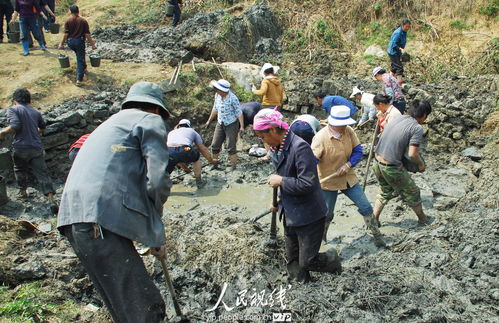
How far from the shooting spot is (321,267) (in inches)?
165

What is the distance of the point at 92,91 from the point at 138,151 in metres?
7.41

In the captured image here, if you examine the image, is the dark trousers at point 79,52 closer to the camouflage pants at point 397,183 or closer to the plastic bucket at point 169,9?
the plastic bucket at point 169,9

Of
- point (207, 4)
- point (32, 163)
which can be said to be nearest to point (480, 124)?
point (32, 163)

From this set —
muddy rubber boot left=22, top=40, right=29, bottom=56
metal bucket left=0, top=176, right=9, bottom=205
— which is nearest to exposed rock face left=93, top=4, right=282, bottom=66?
muddy rubber boot left=22, top=40, right=29, bottom=56

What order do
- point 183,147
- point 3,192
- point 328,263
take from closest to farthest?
1. point 328,263
2. point 3,192
3. point 183,147

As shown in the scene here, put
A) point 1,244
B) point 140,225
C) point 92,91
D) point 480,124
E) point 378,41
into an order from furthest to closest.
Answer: point 378,41, point 92,91, point 480,124, point 1,244, point 140,225

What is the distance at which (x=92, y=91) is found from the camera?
9.75m

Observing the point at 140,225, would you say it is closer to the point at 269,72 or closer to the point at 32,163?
the point at 32,163

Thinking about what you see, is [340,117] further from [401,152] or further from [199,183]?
[199,183]

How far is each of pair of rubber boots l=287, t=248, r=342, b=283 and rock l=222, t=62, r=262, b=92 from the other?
710 centimetres

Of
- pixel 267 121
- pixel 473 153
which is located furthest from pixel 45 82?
pixel 473 153

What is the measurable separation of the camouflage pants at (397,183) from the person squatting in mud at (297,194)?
2.00 meters

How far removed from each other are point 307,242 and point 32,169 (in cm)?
529

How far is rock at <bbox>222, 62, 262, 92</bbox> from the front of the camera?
35.5 feet
